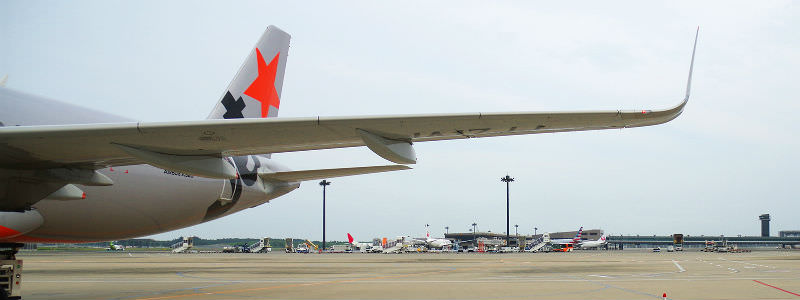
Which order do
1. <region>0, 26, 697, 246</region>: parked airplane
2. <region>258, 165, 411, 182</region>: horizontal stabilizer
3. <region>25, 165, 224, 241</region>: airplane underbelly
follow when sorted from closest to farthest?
<region>0, 26, 697, 246</region>: parked airplane, <region>25, 165, 224, 241</region>: airplane underbelly, <region>258, 165, 411, 182</region>: horizontal stabilizer

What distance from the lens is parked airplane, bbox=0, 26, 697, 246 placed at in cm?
981

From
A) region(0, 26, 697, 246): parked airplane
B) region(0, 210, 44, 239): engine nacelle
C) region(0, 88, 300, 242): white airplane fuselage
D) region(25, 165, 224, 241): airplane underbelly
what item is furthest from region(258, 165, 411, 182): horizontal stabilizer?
region(0, 210, 44, 239): engine nacelle

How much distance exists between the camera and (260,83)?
1995cm

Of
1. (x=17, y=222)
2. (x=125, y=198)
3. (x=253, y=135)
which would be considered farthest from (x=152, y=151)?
(x=125, y=198)

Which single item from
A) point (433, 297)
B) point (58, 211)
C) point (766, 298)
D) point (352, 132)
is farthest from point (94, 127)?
point (766, 298)

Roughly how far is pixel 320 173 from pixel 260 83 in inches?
153

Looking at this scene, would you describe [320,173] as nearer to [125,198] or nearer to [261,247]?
[125,198]

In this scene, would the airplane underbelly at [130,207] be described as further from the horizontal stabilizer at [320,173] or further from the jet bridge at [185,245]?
the jet bridge at [185,245]

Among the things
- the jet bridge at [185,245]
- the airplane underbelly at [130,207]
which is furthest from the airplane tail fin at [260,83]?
the jet bridge at [185,245]

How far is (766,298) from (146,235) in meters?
16.7

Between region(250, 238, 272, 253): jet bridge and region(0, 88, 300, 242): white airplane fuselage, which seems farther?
region(250, 238, 272, 253): jet bridge

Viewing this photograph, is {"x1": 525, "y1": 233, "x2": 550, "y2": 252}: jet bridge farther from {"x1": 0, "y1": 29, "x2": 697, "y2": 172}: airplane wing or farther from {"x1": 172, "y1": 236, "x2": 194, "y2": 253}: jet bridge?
{"x1": 0, "y1": 29, "x2": 697, "y2": 172}: airplane wing

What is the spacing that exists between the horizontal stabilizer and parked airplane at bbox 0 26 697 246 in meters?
0.04

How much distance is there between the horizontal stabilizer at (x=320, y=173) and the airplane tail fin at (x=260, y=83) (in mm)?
2006
